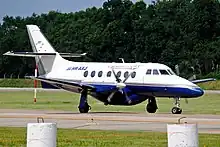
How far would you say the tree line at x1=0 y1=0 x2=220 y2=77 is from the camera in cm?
10075

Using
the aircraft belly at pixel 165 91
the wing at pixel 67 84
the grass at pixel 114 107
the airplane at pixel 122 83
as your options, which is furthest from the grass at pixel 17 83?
the aircraft belly at pixel 165 91

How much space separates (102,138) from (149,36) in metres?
86.6

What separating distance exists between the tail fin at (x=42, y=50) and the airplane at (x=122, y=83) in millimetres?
544

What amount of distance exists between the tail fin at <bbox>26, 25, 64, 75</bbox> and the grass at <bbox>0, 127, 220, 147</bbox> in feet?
64.2

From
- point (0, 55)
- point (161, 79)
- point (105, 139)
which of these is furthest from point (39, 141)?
point (0, 55)

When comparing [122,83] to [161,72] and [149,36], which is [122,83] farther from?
[149,36]

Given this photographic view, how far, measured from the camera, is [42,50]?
44219mm

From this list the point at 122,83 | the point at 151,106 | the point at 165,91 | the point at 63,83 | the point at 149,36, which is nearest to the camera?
the point at 165,91

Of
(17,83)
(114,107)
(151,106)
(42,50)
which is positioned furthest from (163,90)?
(17,83)

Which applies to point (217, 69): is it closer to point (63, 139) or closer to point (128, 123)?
point (128, 123)

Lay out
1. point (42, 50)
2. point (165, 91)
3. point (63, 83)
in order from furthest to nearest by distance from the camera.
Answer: point (42, 50) → point (63, 83) → point (165, 91)

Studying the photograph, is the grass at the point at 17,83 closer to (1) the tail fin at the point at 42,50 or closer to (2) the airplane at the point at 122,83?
(1) the tail fin at the point at 42,50

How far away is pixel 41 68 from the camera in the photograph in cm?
4362

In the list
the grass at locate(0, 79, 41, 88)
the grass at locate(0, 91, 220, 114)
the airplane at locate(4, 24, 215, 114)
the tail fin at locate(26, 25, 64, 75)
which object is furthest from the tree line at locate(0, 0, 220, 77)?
the airplane at locate(4, 24, 215, 114)
